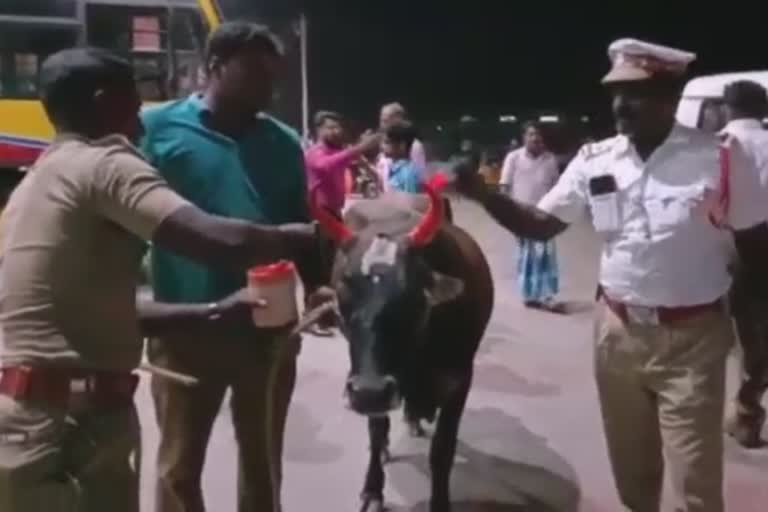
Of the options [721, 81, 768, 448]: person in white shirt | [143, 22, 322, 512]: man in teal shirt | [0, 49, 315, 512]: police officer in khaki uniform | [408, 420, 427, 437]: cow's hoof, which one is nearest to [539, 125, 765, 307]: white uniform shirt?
[143, 22, 322, 512]: man in teal shirt

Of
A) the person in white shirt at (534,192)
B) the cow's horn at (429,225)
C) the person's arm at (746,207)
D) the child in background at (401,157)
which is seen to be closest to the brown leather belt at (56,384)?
the cow's horn at (429,225)

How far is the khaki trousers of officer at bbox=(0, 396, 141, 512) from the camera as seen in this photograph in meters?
2.92

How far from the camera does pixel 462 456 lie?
6.47 meters

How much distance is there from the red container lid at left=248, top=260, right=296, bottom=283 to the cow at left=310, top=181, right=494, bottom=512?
1125mm

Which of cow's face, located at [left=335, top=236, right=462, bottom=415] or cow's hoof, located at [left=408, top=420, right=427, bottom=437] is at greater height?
cow's face, located at [left=335, top=236, right=462, bottom=415]

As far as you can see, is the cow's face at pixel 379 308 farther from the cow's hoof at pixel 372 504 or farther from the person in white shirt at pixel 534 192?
the person in white shirt at pixel 534 192

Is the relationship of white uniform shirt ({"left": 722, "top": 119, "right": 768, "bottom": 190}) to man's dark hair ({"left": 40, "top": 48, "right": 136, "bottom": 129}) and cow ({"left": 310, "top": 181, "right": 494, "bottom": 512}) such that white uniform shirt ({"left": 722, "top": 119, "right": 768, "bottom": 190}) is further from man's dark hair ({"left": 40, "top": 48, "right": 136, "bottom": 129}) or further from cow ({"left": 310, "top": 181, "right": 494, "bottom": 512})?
man's dark hair ({"left": 40, "top": 48, "right": 136, "bottom": 129})

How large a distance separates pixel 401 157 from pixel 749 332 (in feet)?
7.97

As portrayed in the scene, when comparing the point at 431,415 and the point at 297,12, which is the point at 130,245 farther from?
the point at 297,12

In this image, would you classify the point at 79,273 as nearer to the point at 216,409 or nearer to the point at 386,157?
the point at 216,409

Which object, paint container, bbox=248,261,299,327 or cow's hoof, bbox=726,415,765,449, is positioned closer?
paint container, bbox=248,261,299,327

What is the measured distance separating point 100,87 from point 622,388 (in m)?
1.98

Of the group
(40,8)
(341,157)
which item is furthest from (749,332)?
(40,8)

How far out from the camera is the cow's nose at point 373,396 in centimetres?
424
